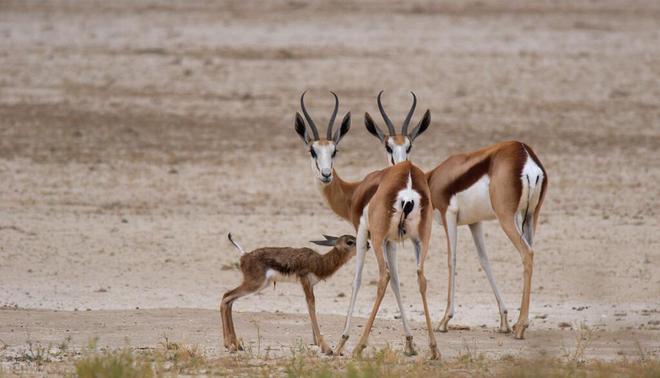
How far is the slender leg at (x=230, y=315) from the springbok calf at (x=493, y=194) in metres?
1.96

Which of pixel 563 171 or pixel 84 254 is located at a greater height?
pixel 563 171

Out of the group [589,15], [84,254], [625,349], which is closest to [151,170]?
[84,254]

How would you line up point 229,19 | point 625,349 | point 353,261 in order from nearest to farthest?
point 625,349
point 353,261
point 229,19

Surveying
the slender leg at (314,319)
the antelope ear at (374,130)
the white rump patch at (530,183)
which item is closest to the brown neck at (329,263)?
the slender leg at (314,319)

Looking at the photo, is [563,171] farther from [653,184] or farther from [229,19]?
[229,19]

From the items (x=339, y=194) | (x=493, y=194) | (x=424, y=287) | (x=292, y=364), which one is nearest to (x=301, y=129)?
(x=339, y=194)

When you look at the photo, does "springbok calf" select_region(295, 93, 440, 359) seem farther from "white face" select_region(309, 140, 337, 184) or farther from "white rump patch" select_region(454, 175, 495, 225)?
"white rump patch" select_region(454, 175, 495, 225)

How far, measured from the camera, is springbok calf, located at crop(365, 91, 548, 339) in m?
11.4

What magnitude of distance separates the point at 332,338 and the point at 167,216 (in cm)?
540

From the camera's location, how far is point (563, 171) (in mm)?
18359

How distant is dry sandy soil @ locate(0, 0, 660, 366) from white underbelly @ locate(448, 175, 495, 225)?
1009 mm

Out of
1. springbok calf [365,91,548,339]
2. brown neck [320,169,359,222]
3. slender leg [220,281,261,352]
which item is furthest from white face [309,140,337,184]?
slender leg [220,281,261,352]

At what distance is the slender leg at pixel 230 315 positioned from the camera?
10258 mm

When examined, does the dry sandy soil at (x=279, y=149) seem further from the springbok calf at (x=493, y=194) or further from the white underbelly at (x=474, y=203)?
the white underbelly at (x=474, y=203)
